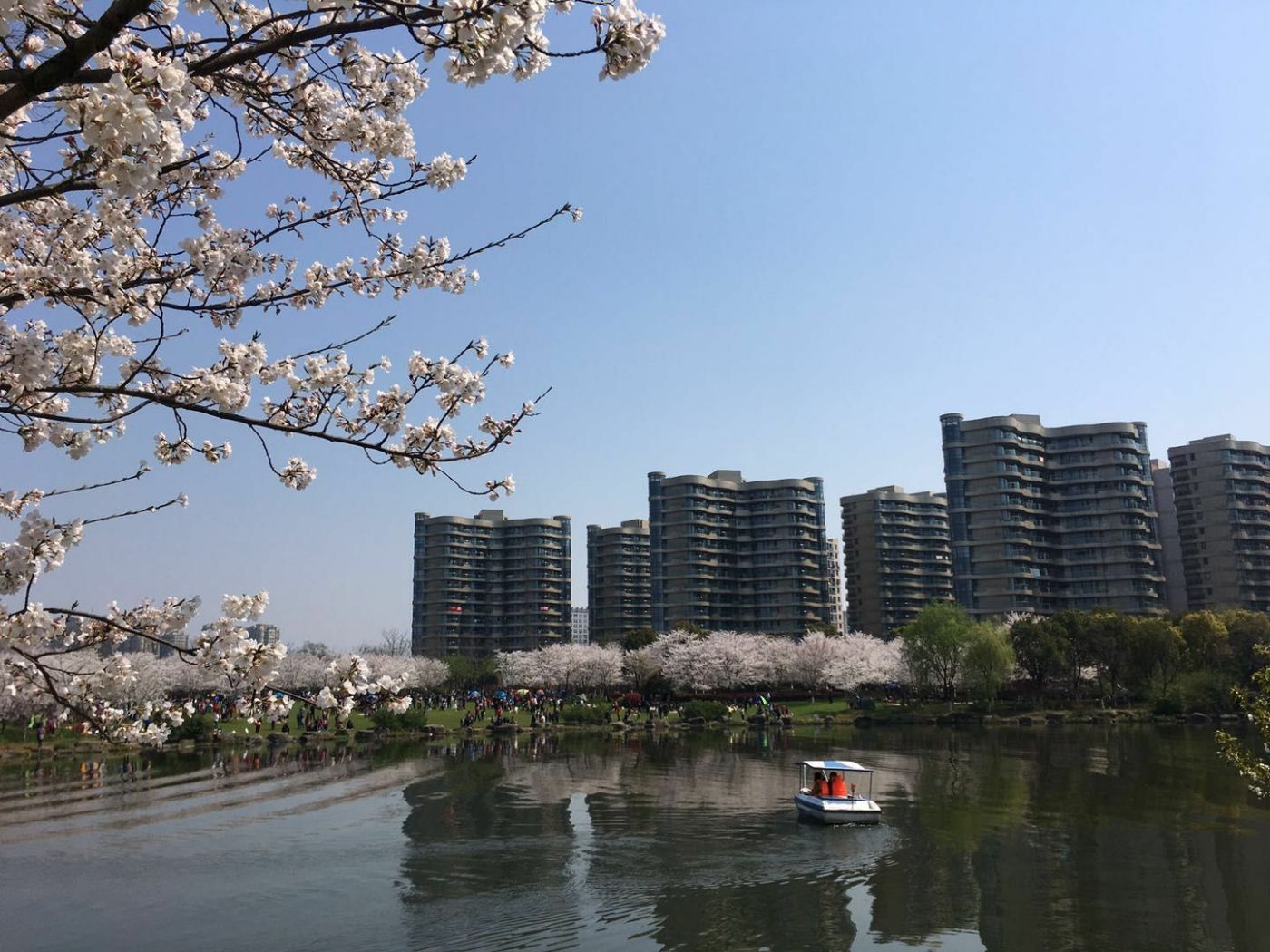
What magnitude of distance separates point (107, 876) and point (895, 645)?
78.9 m

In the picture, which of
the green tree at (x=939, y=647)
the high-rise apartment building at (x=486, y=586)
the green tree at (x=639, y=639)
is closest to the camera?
the green tree at (x=939, y=647)

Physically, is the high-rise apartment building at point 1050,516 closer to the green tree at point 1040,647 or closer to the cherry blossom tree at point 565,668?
the green tree at point 1040,647

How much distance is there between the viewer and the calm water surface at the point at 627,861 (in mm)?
16312

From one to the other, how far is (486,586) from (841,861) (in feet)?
423

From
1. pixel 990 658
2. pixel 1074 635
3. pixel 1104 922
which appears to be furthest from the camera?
pixel 1074 635

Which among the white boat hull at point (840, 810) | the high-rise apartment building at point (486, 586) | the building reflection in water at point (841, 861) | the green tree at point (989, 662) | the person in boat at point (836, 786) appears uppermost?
the high-rise apartment building at point (486, 586)

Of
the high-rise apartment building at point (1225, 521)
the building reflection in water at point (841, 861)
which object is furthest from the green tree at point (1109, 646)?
the high-rise apartment building at point (1225, 521)

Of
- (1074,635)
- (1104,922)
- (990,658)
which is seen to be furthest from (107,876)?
(1074,635)

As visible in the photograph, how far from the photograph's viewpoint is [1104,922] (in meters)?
16.5

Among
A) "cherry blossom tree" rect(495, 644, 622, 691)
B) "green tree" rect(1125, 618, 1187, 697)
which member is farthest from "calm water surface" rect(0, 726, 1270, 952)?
"cherry blossom tree" rect(495, 644, 622, 691)

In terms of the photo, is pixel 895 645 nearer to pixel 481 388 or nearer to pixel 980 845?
pixel 980 845

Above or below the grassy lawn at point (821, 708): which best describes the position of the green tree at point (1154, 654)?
above

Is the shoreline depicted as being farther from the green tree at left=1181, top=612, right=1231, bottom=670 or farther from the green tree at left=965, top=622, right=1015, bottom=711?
the green tree at left=1181, top=612, right=1231, bottom=670

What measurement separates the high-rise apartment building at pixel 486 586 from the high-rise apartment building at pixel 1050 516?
65.9m
